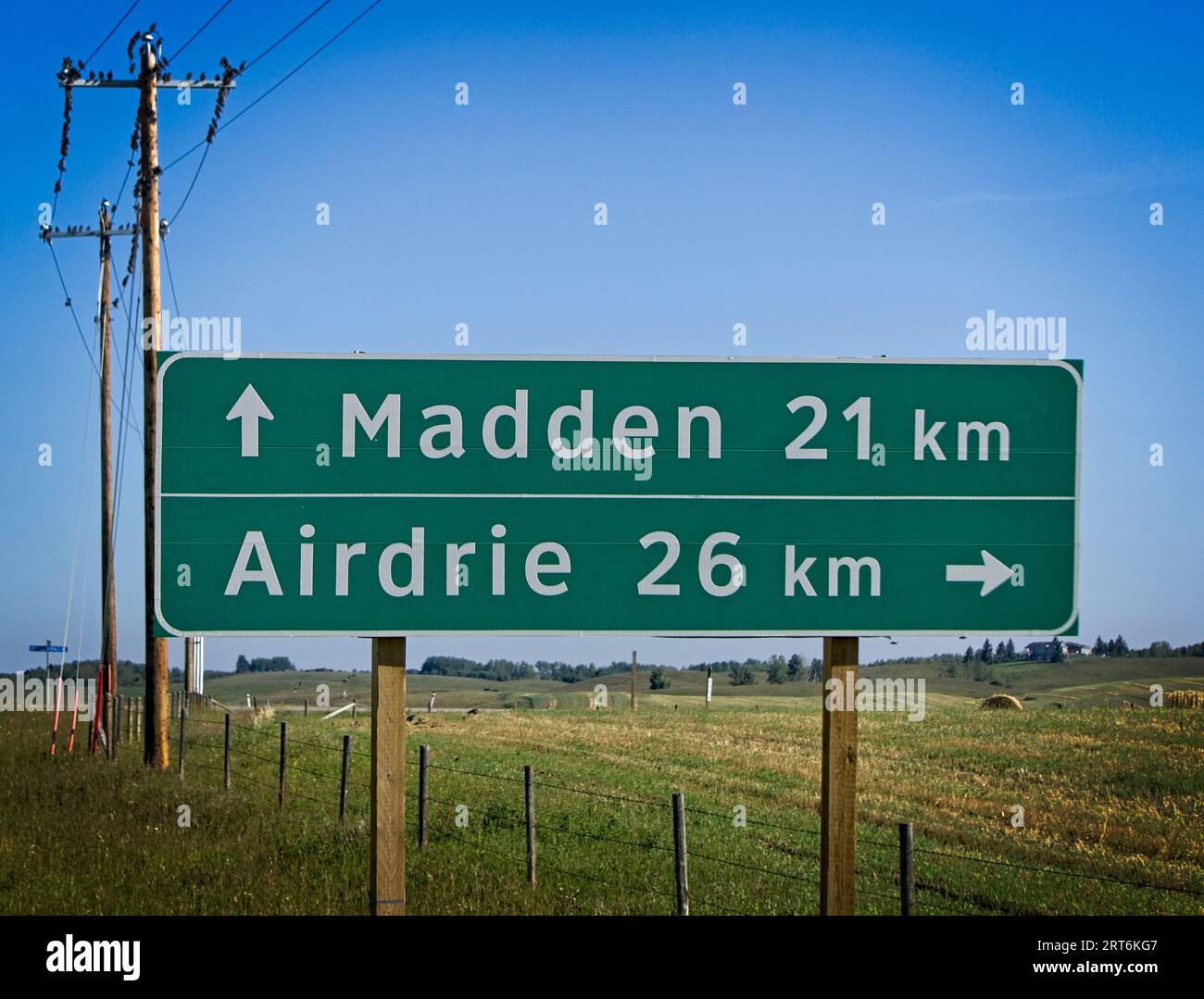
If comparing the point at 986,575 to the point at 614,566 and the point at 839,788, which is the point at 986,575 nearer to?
the point at 839,788

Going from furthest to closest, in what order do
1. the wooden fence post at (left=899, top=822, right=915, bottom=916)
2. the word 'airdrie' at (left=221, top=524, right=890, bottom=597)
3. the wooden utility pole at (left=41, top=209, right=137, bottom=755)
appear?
the wooden utility pole at (left=41, top=209, right=137, bottom=755) < the wooden fence post at (left=899, top=822, right=915, bottom=916) < the word 'airdrie' at (left=221, top=524, right=890, bottom=597)

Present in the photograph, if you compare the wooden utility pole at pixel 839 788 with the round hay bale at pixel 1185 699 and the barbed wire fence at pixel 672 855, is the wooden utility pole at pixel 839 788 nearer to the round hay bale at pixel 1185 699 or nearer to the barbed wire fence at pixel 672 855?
the barbed wire fence at pixel 672 855

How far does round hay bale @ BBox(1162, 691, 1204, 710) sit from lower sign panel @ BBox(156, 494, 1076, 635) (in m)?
34.2

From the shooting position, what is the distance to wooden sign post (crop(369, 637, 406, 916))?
23.2 ft

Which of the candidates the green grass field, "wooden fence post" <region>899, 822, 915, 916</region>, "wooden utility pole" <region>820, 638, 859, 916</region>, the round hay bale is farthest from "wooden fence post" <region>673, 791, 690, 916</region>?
the round hay bale

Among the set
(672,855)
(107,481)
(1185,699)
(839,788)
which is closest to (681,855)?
(839,788)

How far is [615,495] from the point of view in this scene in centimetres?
729

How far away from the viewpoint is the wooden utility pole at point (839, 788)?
712 cm

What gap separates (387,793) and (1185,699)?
38.0 meters

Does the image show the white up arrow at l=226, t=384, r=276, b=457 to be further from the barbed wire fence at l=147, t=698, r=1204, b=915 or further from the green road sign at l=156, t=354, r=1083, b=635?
the barbed wire fence at l=147, t=698, r=1204, b=915

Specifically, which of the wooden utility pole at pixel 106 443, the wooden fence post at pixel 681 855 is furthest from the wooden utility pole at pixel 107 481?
the wooden fence post at pixel 681 855

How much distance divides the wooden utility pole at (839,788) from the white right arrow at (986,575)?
764 millimetres
